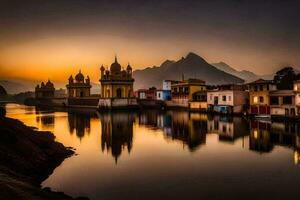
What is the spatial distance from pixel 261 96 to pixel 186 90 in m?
27.7

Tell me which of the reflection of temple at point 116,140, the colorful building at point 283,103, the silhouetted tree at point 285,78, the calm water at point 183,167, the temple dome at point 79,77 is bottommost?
the calm water at point 183,167

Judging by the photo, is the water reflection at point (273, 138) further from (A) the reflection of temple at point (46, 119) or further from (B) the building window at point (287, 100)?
(A) the reflection of temple at point (46, 119)

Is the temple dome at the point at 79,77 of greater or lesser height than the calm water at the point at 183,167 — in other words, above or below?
above

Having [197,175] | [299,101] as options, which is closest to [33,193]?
[197,175]

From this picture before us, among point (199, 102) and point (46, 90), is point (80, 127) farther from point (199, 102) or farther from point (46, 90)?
point (46, 90)

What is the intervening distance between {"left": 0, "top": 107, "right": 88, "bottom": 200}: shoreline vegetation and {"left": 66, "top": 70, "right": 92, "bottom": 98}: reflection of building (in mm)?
85302

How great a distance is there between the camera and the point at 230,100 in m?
61.7

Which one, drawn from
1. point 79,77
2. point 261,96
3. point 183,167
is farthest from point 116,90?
point 183,167

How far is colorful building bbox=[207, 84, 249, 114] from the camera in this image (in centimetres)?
6109

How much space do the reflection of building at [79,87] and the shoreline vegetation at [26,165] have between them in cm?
8530

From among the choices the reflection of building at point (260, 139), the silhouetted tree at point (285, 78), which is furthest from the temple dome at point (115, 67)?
the reflection of building at point (260, 139)

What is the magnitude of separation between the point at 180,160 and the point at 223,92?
43.0 meters

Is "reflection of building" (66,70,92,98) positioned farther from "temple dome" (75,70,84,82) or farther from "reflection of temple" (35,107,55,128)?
"reflection of temple" (35,107,55,128)

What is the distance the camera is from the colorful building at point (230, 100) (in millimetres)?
61094
